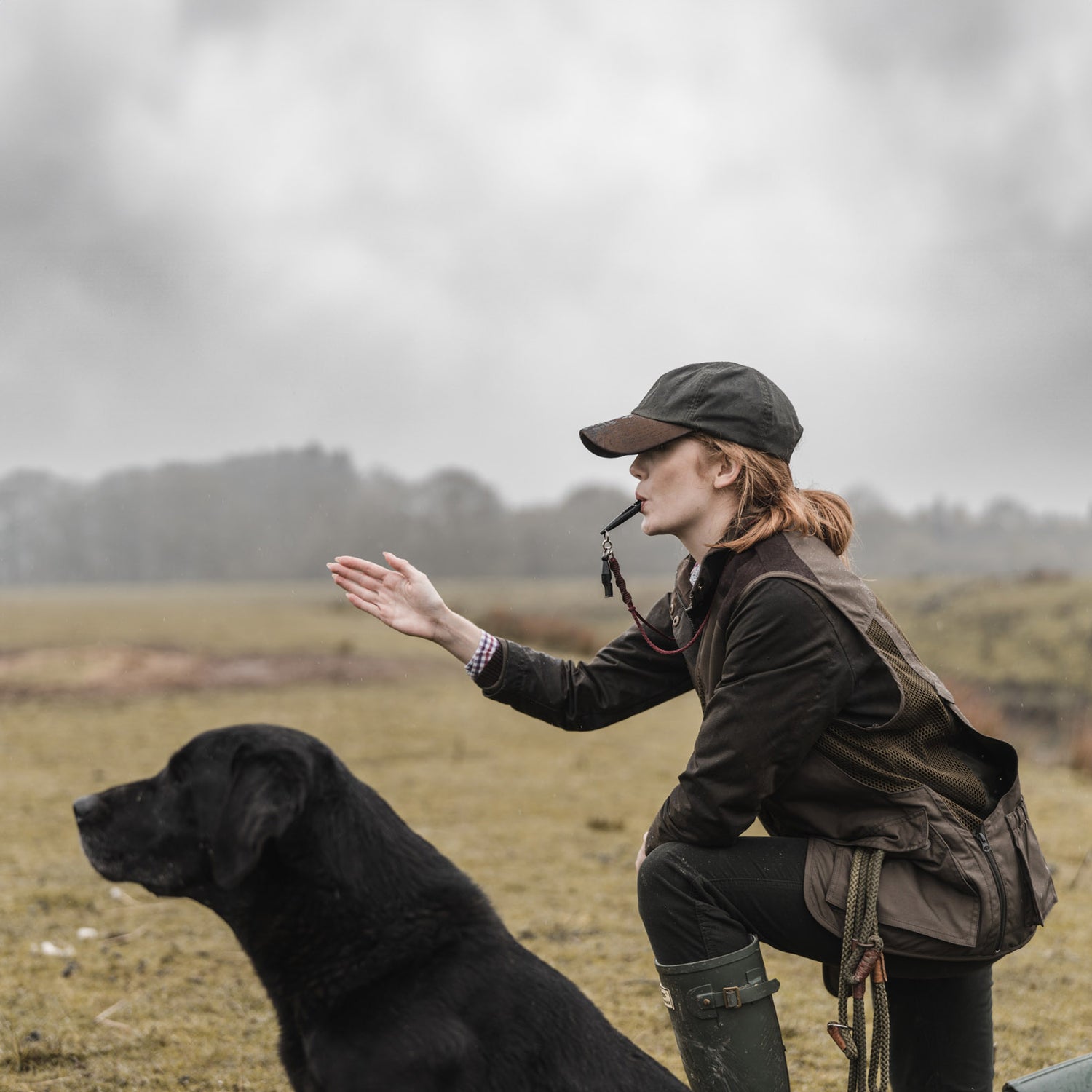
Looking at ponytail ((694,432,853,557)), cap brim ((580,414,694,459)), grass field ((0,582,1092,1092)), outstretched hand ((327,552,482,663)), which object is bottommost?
grass field ((0,582,1092,1092))

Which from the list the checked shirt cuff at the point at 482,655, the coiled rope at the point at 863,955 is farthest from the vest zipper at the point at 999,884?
the checked shirt cuff at the point at 482,655

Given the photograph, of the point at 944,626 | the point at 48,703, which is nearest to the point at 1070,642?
the point at 944,626

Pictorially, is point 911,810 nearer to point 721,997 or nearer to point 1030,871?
point 1030,871

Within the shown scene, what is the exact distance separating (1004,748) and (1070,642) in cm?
2822

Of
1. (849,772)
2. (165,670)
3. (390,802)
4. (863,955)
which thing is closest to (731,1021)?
(863,955)

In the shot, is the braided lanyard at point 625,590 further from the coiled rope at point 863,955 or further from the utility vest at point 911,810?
the coiled rope at point 863,955

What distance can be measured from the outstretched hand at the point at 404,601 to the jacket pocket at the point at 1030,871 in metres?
1.75

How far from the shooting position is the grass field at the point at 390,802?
470cm

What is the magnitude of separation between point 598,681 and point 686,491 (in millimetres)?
852

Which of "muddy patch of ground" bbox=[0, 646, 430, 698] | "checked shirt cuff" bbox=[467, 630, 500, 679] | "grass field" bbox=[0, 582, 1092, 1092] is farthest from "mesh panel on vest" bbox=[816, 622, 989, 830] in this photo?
"muddy patch of ground" bbox=[0, 646, 430, 698]

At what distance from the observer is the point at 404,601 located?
12.2ft

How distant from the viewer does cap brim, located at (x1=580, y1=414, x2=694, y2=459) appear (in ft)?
10.8

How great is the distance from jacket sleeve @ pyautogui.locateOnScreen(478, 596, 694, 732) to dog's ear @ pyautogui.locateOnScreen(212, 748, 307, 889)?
113 cm

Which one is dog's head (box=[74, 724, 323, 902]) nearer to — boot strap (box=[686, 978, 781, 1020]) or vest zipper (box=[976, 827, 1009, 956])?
boot strap (box=[686, 978, 781, 1020])
